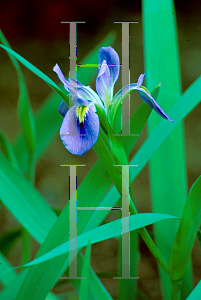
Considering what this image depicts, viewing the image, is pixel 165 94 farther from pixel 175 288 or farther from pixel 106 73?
pixel 175 288

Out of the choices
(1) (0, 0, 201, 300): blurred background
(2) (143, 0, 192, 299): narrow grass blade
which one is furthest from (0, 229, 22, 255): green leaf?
(2) (143, 0, 192, 299): narrow grass blade

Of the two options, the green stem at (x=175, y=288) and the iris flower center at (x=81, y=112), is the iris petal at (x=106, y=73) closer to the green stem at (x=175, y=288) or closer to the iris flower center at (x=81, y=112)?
the iris flower center at (x=81, y=112)

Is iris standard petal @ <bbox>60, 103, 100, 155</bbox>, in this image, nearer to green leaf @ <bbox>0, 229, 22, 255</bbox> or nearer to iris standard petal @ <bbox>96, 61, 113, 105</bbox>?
iris standard petal @ <bbox>96, 61, 113, 105</bbox>

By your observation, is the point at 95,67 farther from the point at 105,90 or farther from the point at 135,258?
the point at 135,258

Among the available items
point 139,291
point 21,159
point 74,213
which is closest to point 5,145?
point 21,159

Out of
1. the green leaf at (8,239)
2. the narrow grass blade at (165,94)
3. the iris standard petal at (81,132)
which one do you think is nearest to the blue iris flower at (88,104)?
the iris standard petal at (81,132)

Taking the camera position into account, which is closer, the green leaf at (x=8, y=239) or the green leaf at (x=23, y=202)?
the green leaf at (x=23, y=202)

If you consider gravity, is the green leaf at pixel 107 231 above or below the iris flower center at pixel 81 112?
below
